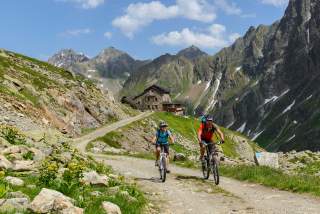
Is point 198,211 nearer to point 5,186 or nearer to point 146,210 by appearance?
point 146,210

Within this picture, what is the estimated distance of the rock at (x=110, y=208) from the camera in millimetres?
12445

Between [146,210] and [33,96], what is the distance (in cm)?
5129

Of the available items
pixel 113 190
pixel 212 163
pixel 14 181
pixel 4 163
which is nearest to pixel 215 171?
pixel 212 163

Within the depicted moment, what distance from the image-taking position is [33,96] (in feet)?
207

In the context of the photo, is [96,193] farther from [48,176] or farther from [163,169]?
[163,169]

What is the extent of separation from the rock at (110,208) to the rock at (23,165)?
405 cm

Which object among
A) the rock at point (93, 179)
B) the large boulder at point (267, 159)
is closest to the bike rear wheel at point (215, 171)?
the rock at point (93, 179)

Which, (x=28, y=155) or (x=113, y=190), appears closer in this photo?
(x=113, y=190)

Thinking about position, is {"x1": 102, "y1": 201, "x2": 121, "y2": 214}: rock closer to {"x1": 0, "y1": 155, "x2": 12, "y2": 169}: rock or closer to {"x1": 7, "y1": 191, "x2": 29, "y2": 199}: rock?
{"x1": 7, "y1": 191, "x2": 29, "y2": 199}: rock

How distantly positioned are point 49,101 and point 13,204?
59115mm

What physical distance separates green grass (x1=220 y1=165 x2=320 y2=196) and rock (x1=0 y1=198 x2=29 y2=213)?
12.1m

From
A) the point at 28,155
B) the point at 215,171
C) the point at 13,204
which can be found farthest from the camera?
the point at 215,171

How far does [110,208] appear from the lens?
41.2ft

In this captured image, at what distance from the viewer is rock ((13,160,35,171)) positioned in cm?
1534
